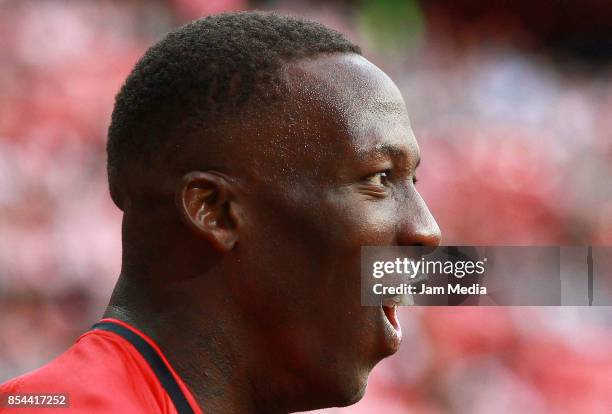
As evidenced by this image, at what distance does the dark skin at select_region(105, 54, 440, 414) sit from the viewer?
198 centimetres

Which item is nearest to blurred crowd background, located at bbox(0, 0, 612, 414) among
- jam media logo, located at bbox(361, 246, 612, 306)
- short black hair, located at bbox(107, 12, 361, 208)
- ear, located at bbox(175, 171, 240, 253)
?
jam media logo, located at bbox(361, 246, 612, 306)

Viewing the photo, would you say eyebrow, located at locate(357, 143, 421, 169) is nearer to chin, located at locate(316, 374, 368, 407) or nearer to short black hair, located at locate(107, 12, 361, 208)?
short black hair, located at locate(107, 12, 361, 208)

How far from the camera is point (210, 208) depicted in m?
2.00

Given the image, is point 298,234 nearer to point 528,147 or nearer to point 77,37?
point 77,37

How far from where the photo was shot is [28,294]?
501 cm

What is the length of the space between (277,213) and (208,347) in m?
0.32

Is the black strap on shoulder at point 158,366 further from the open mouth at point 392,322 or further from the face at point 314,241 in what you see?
the open mouth at point 392,322

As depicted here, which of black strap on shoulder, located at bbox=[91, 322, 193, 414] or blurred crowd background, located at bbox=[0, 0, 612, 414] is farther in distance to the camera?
blurred crowd background, located at bbox=[0, 0, 612, 414]

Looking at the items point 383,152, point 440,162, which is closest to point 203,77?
point 383,152

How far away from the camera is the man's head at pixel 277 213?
198 cm

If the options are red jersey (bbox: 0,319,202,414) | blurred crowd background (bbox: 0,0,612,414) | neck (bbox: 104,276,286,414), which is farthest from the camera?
blurred crowd background (bbox: 0,0,612,414)

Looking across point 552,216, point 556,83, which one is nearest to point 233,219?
point 552,216

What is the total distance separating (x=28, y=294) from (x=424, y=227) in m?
3.48

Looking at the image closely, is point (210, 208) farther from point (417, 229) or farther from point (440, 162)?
point (440, 162)
